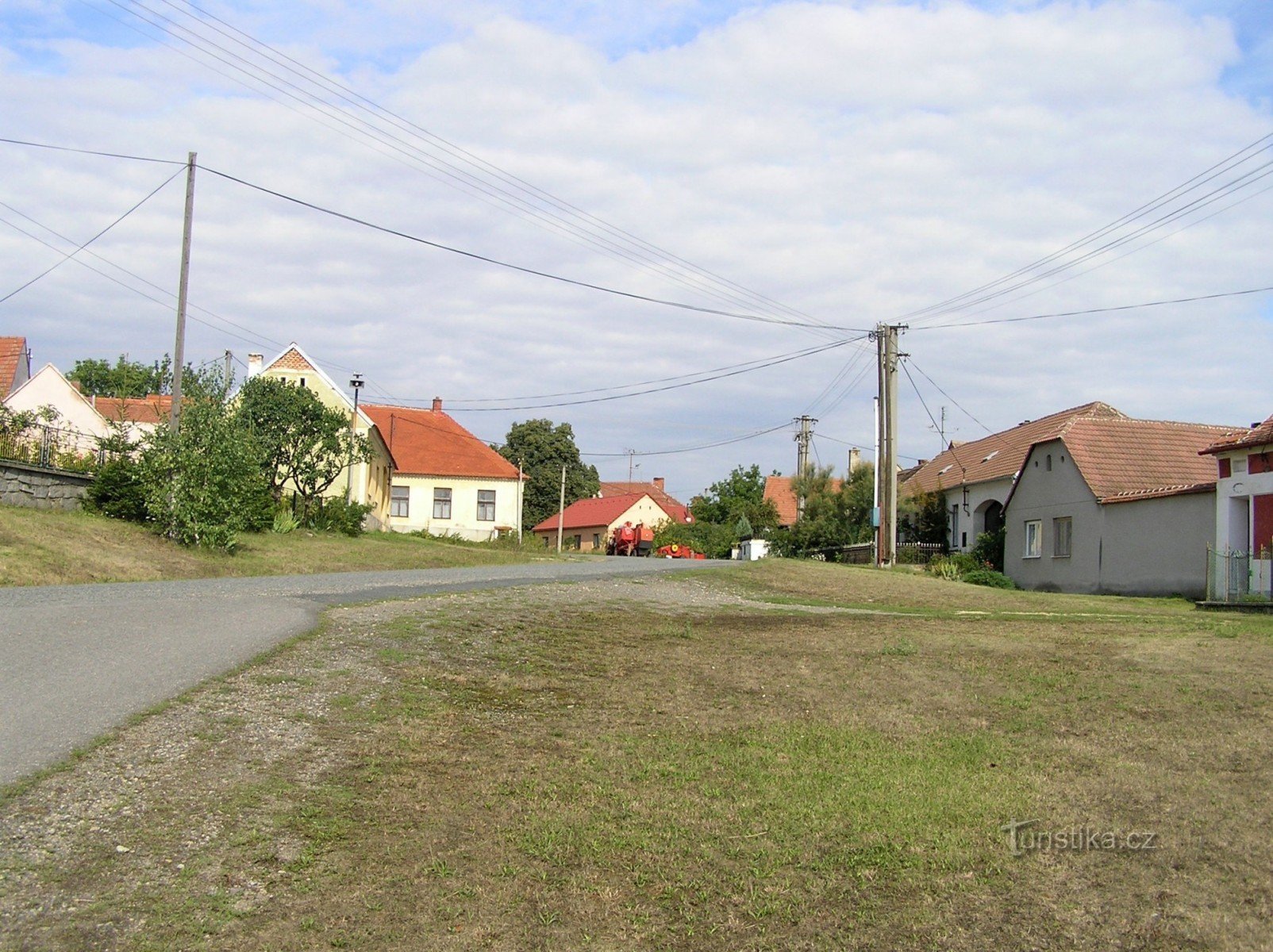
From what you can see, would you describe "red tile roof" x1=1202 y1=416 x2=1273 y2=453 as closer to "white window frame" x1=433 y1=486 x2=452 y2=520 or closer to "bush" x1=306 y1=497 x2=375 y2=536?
"bush" x1=306 y1=497 x2=375 y2=536

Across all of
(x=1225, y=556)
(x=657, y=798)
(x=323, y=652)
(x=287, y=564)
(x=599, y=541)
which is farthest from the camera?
(x=599, y=541)

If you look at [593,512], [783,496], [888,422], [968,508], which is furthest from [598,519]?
[888,422]

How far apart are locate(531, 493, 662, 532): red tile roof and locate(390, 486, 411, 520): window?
95.6ft

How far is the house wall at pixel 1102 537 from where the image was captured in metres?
26.9

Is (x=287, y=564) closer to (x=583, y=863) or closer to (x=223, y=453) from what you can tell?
(x=223, y=453)

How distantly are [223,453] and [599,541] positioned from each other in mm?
62541

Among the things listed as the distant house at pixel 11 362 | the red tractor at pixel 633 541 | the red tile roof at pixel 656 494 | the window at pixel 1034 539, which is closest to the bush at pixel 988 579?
the window at pixel 1034 539

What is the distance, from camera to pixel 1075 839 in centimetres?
614

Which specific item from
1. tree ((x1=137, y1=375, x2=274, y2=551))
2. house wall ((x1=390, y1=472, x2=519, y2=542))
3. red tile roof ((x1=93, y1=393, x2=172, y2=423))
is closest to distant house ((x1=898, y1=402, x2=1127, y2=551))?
house wall ((x1=390, y1=472, x2=519, y2=542))

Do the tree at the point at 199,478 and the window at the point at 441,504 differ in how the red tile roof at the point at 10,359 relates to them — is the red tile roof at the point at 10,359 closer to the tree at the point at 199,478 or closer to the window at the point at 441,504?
the window at the point at 441,504

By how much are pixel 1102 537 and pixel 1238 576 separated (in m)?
7.88

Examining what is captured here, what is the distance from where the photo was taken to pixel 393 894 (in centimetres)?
535

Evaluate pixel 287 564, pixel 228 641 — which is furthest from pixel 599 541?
pixel 228 641

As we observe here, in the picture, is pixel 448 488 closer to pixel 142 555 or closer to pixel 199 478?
pixel 199 478
